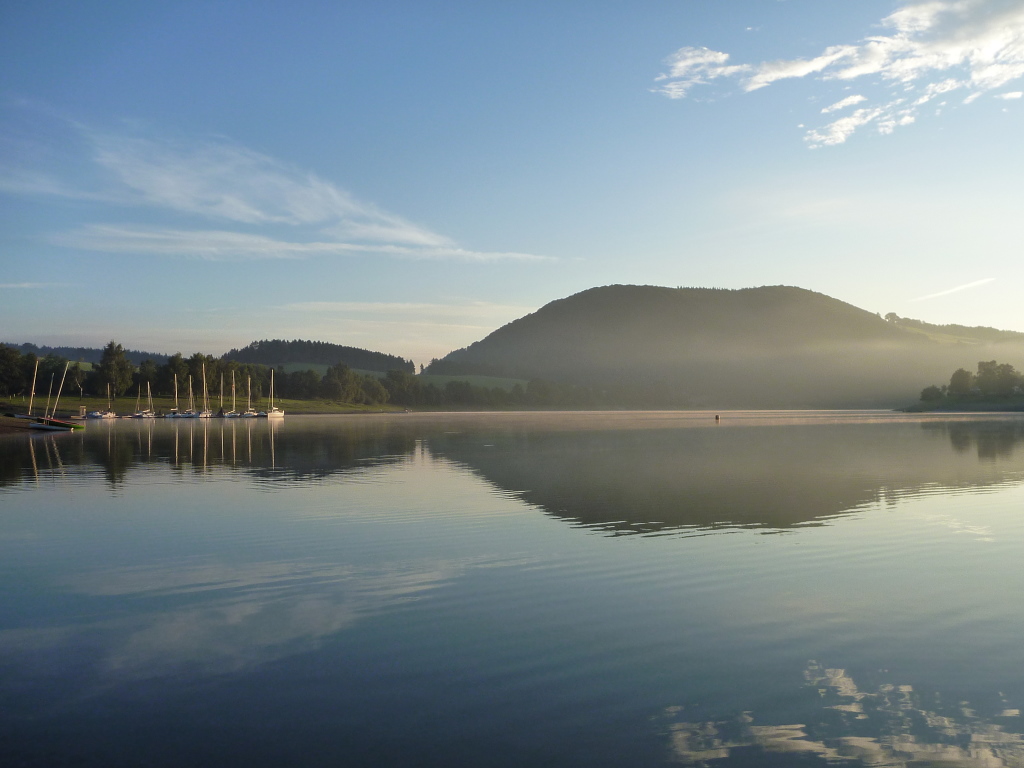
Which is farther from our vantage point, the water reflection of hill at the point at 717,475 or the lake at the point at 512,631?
the water reflection of hill at the point at 717,475

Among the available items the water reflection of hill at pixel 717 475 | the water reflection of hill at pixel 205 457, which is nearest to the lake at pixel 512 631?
the water reflection of hill at pixel 717 475

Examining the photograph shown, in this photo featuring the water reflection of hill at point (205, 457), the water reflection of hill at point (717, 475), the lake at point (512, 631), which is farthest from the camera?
the water reflection of hill at point (205, 457)

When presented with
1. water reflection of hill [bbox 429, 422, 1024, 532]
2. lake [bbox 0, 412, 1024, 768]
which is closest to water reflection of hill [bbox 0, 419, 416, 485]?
water reflection of hill [bbox 429, 422, 1024, 532]

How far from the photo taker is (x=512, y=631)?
1313cm

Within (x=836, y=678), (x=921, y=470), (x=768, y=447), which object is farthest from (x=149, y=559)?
(x=768, y=447)

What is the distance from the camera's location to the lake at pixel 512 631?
9.09 m

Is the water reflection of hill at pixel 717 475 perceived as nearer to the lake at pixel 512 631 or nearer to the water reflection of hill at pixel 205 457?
the lake at pixel 512 631

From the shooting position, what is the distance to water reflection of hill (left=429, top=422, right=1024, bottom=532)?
87.1 feet

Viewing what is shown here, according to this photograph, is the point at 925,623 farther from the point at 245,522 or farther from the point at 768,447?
the point at 768,447

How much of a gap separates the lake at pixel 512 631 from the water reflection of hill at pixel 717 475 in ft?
1.53

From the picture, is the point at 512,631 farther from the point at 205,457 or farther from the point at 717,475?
the point at 205,457

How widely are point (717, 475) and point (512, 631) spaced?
2791 centimetres

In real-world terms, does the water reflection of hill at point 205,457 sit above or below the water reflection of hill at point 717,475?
above

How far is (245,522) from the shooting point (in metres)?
24.7
